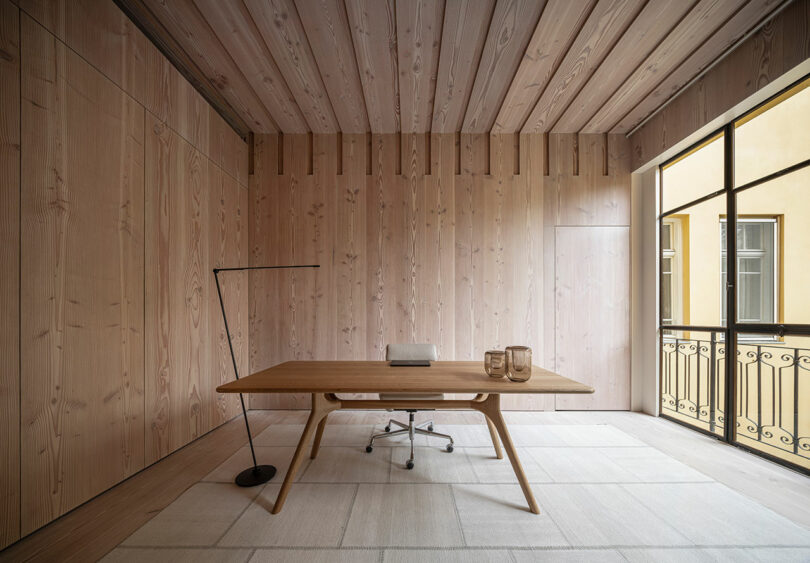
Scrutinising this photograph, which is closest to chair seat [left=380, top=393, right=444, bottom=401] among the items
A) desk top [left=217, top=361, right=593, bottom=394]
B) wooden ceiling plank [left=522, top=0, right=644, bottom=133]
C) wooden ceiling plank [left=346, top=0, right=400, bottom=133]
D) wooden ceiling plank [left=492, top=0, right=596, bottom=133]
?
desk top [left=217, top=361, right=593, bottom=394]

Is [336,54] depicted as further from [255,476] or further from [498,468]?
[498,468]

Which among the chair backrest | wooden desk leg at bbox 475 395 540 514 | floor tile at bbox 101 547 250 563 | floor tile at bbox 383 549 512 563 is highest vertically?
the chair backrest

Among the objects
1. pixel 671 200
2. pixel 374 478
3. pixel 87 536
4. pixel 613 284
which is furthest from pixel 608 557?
pixel 671 200

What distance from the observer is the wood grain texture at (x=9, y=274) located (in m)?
1.45

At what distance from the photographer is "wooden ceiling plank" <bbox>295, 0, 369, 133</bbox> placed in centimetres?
212

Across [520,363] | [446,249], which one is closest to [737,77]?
[446,249]

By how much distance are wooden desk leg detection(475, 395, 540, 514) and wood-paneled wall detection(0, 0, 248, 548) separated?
237 centimetres

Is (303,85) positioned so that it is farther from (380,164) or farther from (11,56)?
(11,56)

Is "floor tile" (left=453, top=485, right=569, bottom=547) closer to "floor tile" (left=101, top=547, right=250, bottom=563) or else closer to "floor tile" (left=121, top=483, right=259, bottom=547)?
"floor tile" (left=101, top=547, right=250, bottom=563)

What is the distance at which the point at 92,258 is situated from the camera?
73.6 inches

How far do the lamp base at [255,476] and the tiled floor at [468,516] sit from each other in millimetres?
60

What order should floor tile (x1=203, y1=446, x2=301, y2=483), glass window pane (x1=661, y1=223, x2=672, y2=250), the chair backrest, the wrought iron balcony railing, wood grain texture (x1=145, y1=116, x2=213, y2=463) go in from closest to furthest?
1. floor tile (x1=203, y1=446, x2=301, y2=483)
2. wood grain texture (x1=145, y1=116, x2=213, y2=463)
3. the wrought iron balcony railing
4. the chair backrest
5. glass window pane (x1=661, y1=223, x2=672, y2=250)

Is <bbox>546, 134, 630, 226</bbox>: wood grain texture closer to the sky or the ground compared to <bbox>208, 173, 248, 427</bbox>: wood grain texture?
closer to the sky

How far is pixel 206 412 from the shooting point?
2.91m
